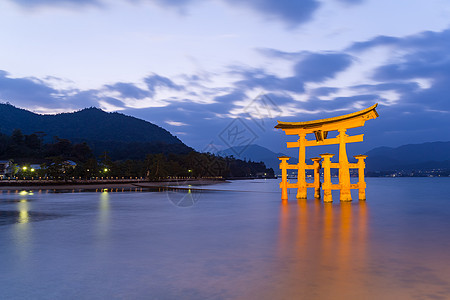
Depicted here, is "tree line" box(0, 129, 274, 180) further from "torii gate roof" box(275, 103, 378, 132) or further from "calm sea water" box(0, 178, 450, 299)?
"calm sea water" box(0, 178, 450, 299)

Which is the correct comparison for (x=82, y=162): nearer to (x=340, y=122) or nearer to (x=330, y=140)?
(x=330, y=140)

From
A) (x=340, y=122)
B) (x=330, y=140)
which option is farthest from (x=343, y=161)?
(x=340, y=122)

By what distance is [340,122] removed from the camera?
25.2 meters

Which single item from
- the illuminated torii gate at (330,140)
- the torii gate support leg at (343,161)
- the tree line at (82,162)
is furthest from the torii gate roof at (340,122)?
the tree line at (82,162)

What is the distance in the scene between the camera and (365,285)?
7.20 metres

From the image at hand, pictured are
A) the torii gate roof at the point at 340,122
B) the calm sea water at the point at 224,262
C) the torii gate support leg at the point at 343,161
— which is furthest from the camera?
the torii gate support leg at the point at 343,161

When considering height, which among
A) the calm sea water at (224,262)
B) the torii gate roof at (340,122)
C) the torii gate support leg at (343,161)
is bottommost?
the calm sea water at (224,262)

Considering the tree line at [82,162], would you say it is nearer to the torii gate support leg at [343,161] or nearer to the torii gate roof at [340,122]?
the torii gate roof at [340,122]

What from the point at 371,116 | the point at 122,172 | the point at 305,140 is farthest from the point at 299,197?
the point at 122,172

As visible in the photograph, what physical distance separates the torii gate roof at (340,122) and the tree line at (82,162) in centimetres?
5799

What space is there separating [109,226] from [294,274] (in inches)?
428

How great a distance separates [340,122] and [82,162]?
347 feet

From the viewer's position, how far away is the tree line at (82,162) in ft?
256

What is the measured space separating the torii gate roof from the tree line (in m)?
58.0
